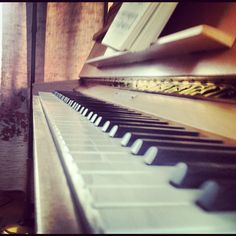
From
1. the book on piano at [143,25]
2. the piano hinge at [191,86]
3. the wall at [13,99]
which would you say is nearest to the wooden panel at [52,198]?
the piano hinge at [191,86]

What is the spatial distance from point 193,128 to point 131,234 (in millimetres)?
734

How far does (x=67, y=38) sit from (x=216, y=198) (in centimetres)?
374

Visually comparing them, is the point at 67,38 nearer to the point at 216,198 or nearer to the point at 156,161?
the point at 156,161

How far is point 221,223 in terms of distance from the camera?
0.38 meters

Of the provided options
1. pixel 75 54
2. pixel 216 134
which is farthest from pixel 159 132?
pixel 75 54

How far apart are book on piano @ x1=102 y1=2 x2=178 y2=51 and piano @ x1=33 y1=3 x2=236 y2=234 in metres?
0.14

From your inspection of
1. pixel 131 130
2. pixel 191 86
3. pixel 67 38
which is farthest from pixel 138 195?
pixel 67 38

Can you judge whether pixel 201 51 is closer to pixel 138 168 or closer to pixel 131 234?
pixel 138 168

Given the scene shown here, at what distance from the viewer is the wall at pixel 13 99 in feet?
11.6

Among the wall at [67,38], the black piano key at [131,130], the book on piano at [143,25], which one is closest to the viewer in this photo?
the black piano key at [131,130]

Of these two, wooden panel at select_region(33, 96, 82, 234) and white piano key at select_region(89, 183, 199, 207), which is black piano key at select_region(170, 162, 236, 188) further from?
wooden panel at select_region(33, 96, 82, 234)

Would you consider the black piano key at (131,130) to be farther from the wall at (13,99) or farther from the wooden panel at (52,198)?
the wall at (13,99)

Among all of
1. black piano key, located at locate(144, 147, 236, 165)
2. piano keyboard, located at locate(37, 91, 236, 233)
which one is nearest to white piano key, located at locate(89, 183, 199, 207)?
piano keyboard, located at locate(37, 91, 236, 233)

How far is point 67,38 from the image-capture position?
12.9 feet
